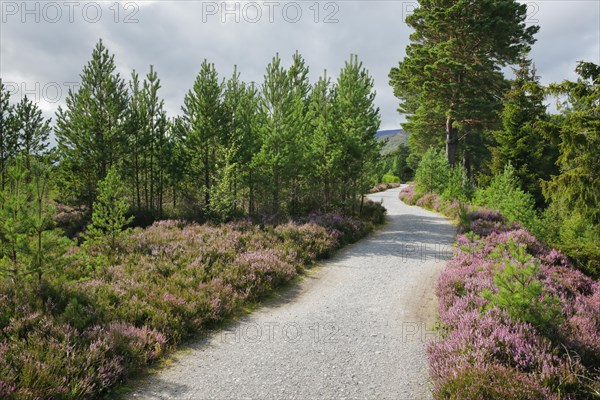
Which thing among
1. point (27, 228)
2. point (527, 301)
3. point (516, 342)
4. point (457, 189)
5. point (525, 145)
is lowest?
point (516, 342)

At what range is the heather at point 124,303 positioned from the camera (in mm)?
4570

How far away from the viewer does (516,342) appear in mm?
4996

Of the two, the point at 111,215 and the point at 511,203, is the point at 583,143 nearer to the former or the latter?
the point at 511,203

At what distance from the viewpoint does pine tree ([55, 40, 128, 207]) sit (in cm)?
2259

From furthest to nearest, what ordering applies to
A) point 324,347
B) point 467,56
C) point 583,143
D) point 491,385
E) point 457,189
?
point 457,189, point 467,56, point 583,143, point 324,347, point 491,385

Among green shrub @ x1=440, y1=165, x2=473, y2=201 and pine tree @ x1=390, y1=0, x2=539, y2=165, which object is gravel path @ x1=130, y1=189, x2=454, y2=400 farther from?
pine tree @ x1=390, y1=0, x2=539, y2=165

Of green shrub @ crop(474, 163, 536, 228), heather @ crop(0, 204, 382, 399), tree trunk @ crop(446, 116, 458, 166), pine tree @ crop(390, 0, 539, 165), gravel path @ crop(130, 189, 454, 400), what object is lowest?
gravel path @ crop(130, 189, 454, 400)

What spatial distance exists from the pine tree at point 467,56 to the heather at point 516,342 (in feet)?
62.8

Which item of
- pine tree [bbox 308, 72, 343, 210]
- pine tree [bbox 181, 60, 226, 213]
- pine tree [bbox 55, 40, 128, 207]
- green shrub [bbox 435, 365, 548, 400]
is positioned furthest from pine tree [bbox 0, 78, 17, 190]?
green shrub [bbox 435, 365, 548, 400]

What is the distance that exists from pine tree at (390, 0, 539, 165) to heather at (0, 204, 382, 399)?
58.9ft

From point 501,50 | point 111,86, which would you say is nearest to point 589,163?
point 501,50

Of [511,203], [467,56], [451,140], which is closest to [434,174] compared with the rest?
[451,140]

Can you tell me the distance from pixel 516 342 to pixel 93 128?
83.8 ft

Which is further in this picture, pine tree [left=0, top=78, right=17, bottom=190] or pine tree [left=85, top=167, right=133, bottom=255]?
pine tree [left=0, top=78, right=17, bottom=190]
